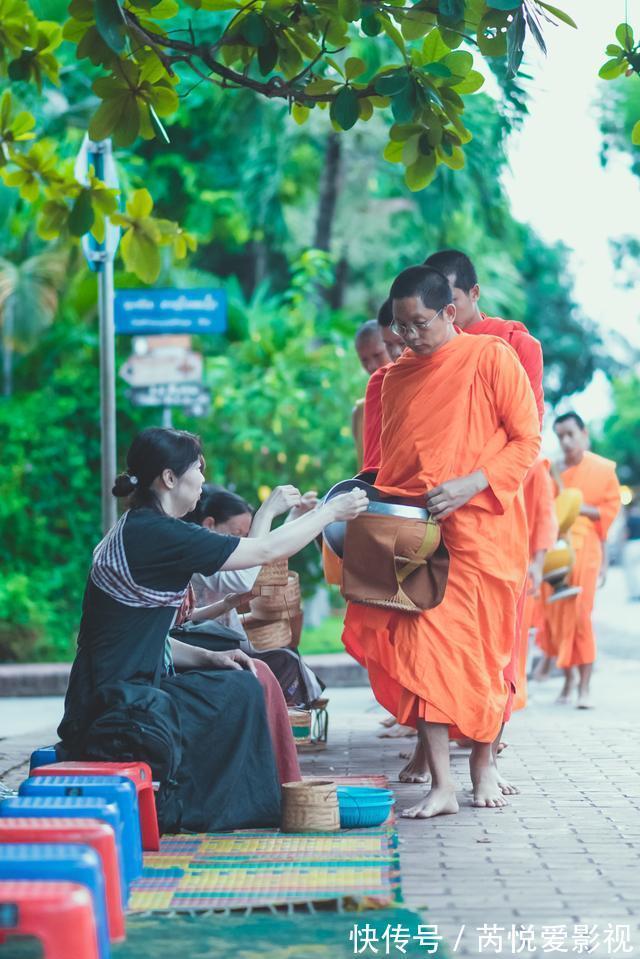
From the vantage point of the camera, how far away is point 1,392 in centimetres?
1991

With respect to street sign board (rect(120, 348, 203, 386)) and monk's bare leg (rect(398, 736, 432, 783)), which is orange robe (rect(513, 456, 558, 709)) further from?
street sign board (rect(120, 348, 203, 386))

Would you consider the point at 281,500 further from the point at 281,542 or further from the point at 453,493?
the point at 453,493

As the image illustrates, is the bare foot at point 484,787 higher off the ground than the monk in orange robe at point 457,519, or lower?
lower

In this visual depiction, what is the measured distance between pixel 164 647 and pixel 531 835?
1470 mm

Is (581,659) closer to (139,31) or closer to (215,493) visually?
(215,493)

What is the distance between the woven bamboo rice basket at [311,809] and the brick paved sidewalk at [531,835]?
0.28 meters

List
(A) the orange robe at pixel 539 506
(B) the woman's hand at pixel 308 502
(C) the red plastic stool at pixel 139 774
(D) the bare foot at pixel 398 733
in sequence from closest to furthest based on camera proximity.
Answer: (C) the red plastic stool at pixel 139 774, (B) the woman's hand at pixel 308 502, (D) the bare foot at pixel 398 733, (A) the orange robe at pixel 539 506

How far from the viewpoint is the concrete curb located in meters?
11.0

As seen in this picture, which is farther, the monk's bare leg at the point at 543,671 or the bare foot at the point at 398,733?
the monk's bare leg at the point at 543,671

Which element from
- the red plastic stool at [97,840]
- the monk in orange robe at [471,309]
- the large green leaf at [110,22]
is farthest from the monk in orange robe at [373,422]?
the red plastic stool at [97,840]

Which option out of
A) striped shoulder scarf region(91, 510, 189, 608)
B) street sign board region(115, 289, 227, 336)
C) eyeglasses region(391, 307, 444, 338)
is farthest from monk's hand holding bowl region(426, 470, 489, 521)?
street sign board region(115, 289, 227, 336)

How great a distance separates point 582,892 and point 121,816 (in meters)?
1.36

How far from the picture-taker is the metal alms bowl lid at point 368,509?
18.3 feet

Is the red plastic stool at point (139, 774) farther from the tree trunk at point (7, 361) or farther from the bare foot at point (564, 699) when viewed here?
the tree trunk at point (7, 361)
